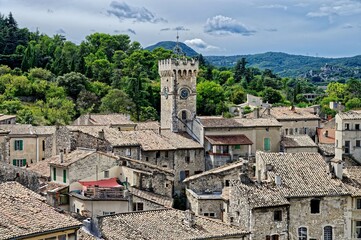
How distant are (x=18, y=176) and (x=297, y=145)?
32.4m

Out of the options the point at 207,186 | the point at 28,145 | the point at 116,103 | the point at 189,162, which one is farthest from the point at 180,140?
the point at 116,103

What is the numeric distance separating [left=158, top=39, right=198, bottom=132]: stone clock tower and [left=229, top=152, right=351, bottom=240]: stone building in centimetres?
2297

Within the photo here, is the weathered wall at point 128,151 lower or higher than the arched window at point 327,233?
higher

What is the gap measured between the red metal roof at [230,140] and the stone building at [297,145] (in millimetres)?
4058

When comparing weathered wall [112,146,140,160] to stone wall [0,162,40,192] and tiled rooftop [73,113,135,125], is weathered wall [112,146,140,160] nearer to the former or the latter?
stone wall [0,162,40,192]

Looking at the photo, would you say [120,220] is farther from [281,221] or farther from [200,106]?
[200,106]

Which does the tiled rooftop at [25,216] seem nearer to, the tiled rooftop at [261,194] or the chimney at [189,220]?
the chimney at [189,220]

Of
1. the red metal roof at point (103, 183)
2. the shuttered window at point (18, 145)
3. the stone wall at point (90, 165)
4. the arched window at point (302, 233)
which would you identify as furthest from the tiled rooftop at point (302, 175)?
the shuttered window at point (18, 145)

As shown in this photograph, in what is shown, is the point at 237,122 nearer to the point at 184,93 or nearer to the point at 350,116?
the point at 184,93

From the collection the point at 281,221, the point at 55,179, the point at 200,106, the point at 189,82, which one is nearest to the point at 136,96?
the point at 200,106

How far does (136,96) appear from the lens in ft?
357

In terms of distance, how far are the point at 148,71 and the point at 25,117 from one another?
202ft

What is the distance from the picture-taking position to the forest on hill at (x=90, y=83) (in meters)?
99.2

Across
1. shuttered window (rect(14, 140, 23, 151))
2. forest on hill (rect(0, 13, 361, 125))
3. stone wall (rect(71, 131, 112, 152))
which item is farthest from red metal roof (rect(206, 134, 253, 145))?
forest on hill (rect(0, 13, 361, 125))
